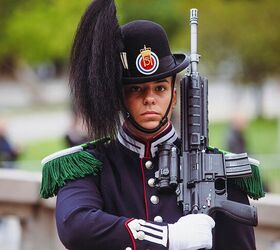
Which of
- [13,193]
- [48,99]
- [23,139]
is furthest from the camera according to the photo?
[48,99]

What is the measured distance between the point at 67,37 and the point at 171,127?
22.9 meters

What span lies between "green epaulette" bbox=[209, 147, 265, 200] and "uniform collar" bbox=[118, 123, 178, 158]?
0.16m

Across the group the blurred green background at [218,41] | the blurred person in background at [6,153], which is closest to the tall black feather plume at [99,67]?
the blurred person in background at [6,153]

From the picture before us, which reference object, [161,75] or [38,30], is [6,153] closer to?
[161,75]

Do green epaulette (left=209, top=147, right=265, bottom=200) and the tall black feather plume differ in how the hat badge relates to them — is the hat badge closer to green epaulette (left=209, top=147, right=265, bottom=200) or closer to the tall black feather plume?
the tall black feather plume

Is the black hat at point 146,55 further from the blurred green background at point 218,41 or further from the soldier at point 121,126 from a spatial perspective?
the blurred green background at point 218,41

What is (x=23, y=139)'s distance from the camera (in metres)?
20.9

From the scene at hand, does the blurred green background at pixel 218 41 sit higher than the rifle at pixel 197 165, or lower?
higher

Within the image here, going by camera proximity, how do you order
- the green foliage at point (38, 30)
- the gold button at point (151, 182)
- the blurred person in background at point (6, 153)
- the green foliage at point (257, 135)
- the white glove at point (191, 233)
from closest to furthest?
1. the white glove at point (191, 233)
2. the gold button at point (151, 182)
3. the blurred person in background at point (6, 153)
4. the green foliage at point (257, 135)
5. the green foliage at point (38, 30)

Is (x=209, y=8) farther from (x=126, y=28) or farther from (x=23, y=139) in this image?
(x=126, y=28)

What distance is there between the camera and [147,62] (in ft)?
9.76

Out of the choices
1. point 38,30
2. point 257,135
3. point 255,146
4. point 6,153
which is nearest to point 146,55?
point 6,153

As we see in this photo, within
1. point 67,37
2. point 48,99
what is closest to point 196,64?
point 67,37

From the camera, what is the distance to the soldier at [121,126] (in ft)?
9.54
